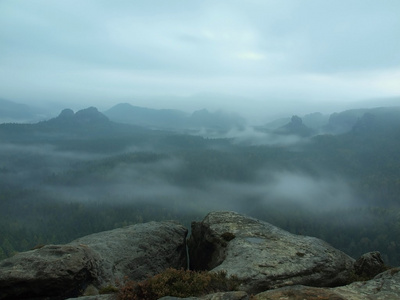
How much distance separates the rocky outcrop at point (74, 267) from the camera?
17.2 metres

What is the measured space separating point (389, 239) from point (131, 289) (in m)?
199

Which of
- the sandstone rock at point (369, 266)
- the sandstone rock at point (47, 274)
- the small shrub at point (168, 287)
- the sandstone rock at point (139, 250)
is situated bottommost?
the sandstone rock at point (139, 250)

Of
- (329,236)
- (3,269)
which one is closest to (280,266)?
(3,269)

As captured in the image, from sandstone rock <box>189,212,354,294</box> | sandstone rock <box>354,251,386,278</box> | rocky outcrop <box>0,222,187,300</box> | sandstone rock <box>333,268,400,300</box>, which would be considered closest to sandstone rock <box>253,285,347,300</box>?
sandstone rock <box>333,268,400,300</box>

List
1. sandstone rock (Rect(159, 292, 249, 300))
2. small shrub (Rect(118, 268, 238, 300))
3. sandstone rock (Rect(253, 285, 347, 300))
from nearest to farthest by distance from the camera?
sandstone rock (Rect(159, 292, 249, 300)) → sandstone rock (Rect(253, 285, 347, 300)) → small shrub (Rect(118, 268, 238, 300))

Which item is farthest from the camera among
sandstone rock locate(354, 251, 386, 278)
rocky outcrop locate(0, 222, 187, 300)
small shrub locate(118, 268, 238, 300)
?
sandstone rock locate(354, 251, 386, 278)

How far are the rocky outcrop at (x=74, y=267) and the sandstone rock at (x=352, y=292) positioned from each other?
29.3ft

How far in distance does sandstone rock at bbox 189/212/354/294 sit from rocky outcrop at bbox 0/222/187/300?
6.08 meters

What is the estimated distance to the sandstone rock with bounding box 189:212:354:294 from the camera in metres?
19.5

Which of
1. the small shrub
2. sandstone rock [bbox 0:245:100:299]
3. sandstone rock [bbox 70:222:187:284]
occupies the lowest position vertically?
sandstone rock [bbox 70:222:187:284]

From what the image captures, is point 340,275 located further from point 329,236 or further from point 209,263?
point 329,236

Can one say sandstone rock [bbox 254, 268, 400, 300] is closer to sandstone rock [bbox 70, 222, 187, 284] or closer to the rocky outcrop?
the rocky outcrop

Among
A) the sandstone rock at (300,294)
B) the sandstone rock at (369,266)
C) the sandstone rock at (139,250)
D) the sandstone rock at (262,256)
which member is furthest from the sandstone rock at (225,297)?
the sandstone rock at (369,266)

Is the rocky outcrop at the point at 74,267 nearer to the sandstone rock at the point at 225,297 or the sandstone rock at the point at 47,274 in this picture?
the sandstone rock at the point at 47,274
